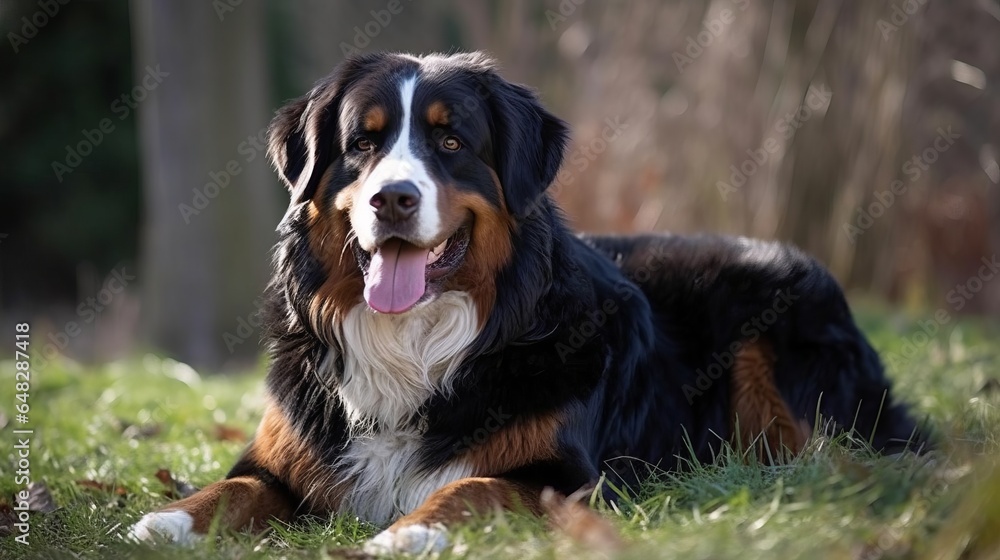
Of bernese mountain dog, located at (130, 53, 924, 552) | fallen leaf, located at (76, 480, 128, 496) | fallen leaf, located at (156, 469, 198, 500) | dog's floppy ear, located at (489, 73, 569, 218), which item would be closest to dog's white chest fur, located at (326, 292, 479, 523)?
bernese mountain dog, located at (130, 53, 924, 552)

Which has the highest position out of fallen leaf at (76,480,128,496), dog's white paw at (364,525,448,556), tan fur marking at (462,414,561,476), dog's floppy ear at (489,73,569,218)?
dog's floppy ear at (489,73,569,218)

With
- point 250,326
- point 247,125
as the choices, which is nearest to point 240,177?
point 247,125

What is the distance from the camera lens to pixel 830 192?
10391mm

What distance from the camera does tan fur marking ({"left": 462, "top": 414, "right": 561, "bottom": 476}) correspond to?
398cm

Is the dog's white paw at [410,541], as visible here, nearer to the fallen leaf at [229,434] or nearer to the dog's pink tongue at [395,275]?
the dog's pink tongue at [395,275]

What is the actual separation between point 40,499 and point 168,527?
1.31 meters

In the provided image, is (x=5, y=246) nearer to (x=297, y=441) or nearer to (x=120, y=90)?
(x=120, y=90)

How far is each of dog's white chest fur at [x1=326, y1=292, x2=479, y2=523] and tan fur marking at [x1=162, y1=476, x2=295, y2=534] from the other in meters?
0.29

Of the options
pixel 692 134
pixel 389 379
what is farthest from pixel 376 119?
pixel 692 134

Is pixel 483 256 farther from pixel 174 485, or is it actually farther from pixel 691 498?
pixel 174 485

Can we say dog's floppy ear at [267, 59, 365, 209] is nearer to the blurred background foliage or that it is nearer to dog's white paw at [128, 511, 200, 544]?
dog's white paw at [128, 511, 200, 544]

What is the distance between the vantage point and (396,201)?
3820mm

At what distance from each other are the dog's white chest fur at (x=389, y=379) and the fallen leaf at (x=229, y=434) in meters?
2.15

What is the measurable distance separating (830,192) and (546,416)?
7.22 metres
